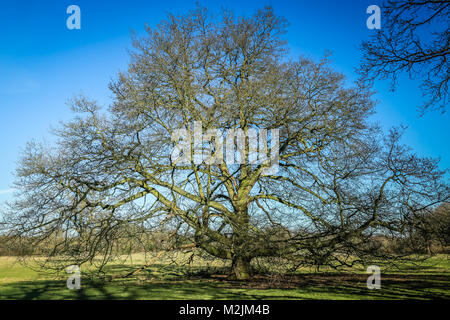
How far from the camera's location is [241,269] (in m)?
12.2

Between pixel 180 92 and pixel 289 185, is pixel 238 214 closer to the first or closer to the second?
pixel 289 185

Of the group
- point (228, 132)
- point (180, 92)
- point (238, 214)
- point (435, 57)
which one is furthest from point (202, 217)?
point (435, 57)

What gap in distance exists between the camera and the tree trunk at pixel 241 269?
12.1 metres

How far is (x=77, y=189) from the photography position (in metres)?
9.70

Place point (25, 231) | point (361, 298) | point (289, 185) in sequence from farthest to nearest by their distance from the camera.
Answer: point (289, 185) < point (25, 231) < point (361, 298)

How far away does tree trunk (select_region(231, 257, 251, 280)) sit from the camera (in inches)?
475

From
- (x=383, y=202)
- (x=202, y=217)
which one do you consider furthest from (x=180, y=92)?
(x=383, y=202)

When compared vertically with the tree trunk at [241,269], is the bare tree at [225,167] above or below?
above

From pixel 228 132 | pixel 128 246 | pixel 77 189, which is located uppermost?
pixel 228 132

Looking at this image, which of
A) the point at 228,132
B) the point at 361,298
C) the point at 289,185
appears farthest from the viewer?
the point at 289,185

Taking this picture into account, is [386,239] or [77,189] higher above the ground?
[77,189]

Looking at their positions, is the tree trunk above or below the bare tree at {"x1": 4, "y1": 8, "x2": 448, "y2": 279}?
below

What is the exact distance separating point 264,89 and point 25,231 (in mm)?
7954

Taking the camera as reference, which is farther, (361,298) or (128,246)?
(128,246)
